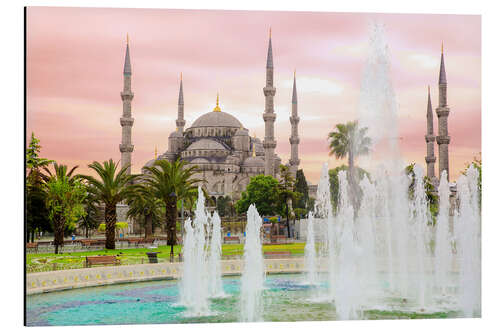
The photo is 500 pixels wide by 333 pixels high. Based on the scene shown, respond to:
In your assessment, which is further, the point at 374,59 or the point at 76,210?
the point at 76,210

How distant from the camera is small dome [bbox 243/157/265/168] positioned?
56.9 meters

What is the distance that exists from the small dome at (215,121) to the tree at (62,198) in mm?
43142

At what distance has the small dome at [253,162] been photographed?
56.9 meters

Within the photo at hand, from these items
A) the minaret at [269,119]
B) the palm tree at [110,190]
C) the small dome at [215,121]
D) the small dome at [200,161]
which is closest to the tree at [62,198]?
the palm tree at [110,190]

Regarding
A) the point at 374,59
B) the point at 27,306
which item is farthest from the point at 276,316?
the point at 374,59

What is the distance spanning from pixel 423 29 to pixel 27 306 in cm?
913

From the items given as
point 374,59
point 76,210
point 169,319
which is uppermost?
point 374,59

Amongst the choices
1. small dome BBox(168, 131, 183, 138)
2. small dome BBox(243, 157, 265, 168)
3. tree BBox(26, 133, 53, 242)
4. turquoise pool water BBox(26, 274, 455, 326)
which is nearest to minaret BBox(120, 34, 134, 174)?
tree BBox(26, 133, 53, 242)

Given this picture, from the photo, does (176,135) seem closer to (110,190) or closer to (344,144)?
(344,144)

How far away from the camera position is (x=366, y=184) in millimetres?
13203

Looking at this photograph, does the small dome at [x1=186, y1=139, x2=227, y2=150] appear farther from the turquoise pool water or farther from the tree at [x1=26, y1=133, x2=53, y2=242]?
the turquoise pool water
